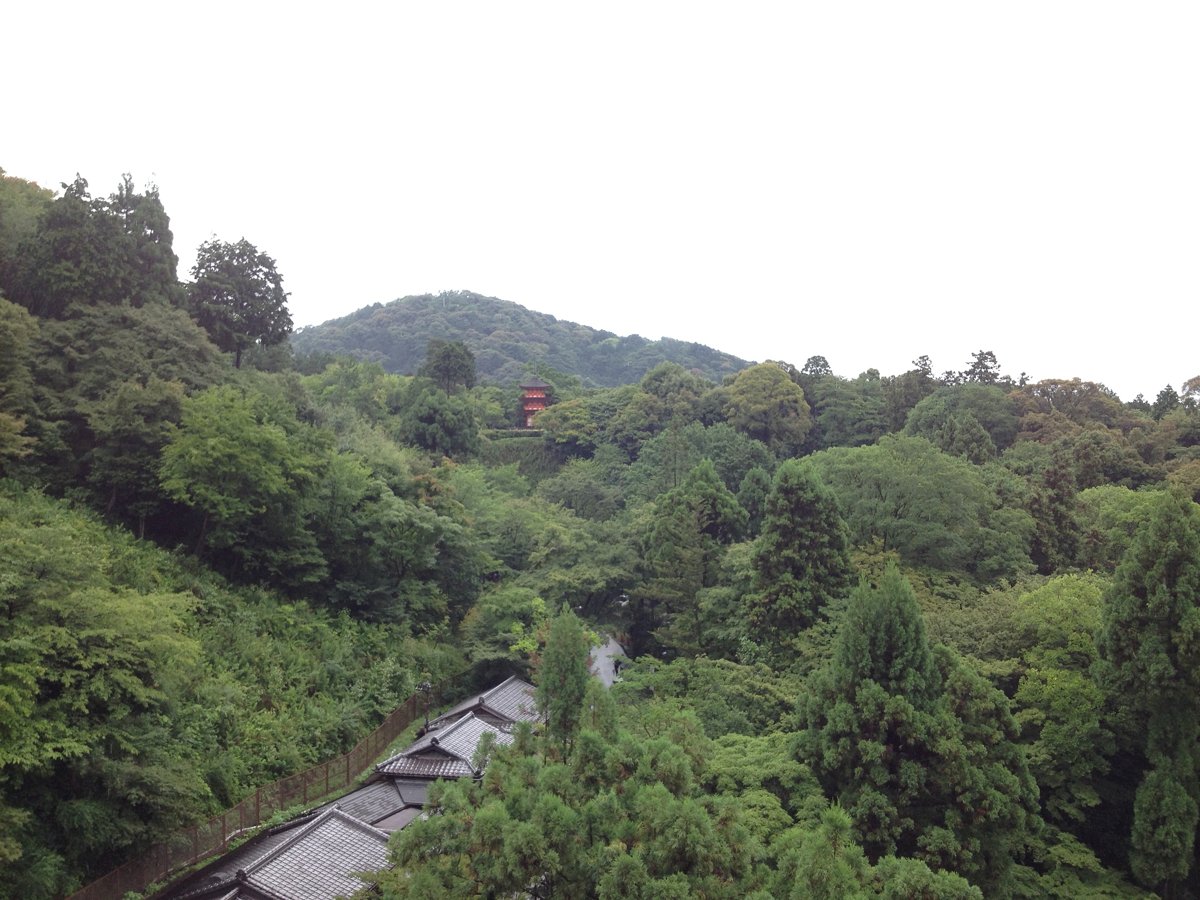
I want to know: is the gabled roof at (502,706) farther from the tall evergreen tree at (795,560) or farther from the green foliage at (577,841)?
the green foliage at (577,841)

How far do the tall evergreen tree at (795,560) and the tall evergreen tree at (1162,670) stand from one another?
254 inches

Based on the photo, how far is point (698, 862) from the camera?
7.21 meters

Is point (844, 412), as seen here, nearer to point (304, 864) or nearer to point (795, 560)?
point (795, 560)

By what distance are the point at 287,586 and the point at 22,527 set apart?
27.1 feet

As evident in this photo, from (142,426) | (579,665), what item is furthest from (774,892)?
(142,426)

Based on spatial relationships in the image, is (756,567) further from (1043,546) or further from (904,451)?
(1043,546)

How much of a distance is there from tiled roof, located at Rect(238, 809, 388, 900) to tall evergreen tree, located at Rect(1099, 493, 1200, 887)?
10.8 m

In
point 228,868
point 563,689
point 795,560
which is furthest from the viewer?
point 795,560

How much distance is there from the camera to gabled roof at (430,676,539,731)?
1881 cm

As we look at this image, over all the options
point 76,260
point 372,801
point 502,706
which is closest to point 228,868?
point 372,801

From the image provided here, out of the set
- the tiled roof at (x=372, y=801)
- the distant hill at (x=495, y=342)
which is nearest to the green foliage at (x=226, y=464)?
the tiled roof at (x=372, y=801)

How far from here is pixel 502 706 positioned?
64.4ft

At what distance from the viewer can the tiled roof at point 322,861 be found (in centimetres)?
1087

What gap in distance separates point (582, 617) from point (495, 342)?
66660 millimetres
